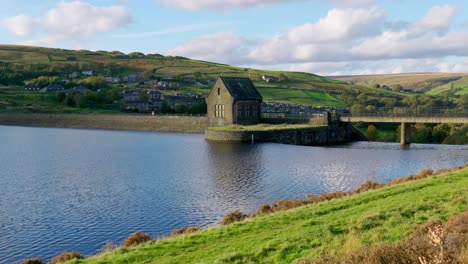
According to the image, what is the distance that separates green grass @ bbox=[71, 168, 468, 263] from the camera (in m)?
13.5

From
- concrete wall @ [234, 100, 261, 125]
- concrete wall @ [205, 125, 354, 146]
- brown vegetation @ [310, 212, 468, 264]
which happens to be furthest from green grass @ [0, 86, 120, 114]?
brown vegetation @ [310, 212, 468, 264]

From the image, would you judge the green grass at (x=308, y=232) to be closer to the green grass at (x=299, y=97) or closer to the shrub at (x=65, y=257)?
the shrub at (x=65, y=257)

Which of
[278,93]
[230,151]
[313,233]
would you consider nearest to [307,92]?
[278,93]

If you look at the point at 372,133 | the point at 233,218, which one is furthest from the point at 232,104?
the point at 233,218

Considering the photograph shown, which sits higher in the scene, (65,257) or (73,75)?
(73,75)

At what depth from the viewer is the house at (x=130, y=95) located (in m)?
138

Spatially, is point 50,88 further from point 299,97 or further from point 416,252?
point 416,252

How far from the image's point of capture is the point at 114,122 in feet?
335

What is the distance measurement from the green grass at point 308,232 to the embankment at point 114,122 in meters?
67.4

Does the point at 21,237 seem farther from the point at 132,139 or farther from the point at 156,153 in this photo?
the point at 132,139

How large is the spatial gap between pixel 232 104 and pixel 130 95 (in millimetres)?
69059

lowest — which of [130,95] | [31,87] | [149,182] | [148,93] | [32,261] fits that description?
[149,182]

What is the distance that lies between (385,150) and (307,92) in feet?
320

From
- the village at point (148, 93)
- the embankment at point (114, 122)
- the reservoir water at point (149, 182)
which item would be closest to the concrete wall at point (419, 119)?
the reservoir water at point (149, 182)
